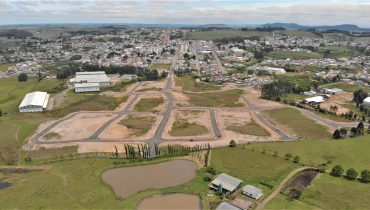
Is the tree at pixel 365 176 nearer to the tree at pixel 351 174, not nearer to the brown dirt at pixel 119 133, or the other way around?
the tree at pixel 351 174

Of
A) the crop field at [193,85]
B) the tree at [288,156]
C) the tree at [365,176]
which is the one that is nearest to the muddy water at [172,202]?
the tree at [288,156]

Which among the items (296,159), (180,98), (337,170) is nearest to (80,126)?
(180,98)

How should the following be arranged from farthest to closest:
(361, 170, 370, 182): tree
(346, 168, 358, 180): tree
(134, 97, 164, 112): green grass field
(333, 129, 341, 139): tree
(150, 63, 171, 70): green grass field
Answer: (150, 63, 171, 70): green grass field
(134, 97, 164, 112): green grass field
(333, 129, 341, 139): tree
(346, 168, 358, 180): tree
(361, 170, 370, 182): tree

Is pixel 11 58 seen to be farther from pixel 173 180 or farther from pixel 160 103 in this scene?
pixel 173 180

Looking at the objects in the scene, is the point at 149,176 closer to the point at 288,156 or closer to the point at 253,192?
the point at 253,192

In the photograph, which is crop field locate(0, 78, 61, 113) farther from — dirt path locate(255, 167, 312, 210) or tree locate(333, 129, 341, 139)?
tree locate(333, 129, 341, 139)

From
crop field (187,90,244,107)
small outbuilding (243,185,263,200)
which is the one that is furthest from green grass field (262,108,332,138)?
small outbuilding (243,185,263,200)
